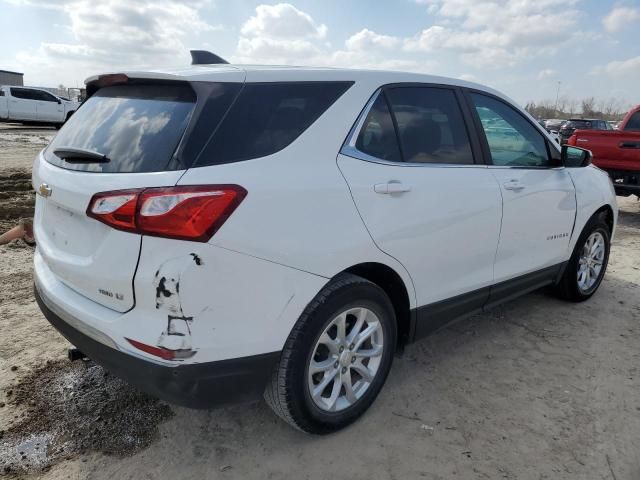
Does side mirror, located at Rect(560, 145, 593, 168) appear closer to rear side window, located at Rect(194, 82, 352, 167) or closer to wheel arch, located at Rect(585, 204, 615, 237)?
wheel arch, located at Rect(585, 204, 615, 237)

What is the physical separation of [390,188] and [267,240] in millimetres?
780

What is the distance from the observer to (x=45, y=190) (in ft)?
8.30

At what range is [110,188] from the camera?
2.12 metres

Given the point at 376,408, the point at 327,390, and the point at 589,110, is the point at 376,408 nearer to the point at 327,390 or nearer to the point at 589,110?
the point at 327,390

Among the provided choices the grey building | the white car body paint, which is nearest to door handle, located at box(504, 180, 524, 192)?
the white car body paint

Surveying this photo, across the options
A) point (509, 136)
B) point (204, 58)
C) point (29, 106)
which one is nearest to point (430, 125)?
point (509, 136)

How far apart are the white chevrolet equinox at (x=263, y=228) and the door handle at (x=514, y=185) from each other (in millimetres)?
119

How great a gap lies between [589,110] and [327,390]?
94190mm

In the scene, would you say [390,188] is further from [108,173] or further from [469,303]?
[108,173]

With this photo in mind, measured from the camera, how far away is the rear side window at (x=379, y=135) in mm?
2625

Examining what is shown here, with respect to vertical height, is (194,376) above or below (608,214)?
below

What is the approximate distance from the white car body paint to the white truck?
24400mm

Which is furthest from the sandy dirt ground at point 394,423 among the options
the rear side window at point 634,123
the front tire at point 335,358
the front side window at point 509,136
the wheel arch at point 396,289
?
A: the rear side window at point 634,123

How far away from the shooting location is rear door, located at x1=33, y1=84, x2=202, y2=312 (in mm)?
2090
